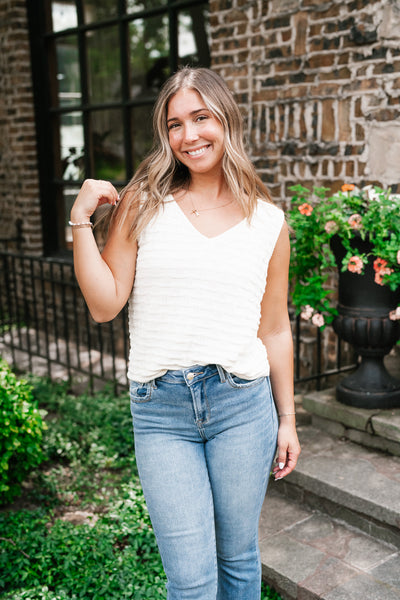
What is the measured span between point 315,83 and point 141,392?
117 inches

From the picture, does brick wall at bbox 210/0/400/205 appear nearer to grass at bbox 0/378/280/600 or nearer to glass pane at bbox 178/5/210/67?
glass pane at bbox 178/5/210/67

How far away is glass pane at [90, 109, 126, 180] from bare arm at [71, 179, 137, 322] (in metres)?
4.42

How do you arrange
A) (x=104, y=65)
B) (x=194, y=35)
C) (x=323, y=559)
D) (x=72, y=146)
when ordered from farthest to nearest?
1. (x=72, y=146)
2. (x=104, y=65)
3. (x=194, y=35)
4. (x=323, y=559)

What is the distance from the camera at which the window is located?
5.41 meters

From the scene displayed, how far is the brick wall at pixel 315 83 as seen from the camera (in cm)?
378

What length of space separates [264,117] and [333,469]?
98.2 inches

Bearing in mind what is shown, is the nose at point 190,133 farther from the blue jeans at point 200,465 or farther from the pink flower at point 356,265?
the pink flower at point 356,265

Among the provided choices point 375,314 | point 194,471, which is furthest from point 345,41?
point 194,471

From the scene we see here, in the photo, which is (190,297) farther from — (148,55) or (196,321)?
(148,55)

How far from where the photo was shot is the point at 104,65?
607 centimetres

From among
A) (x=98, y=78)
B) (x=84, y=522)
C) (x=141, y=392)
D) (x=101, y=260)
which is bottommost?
(x=84, y=522)

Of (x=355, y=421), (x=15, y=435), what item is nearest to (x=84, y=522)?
(x=15, y=435)

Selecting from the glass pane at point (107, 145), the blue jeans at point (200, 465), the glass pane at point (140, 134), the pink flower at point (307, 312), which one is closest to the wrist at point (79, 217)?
the blue jeans at point (200, 465)

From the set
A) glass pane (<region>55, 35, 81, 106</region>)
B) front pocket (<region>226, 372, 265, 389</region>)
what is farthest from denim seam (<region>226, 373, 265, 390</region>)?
glass pane (<region>55, 35, 81, 106</region>)
